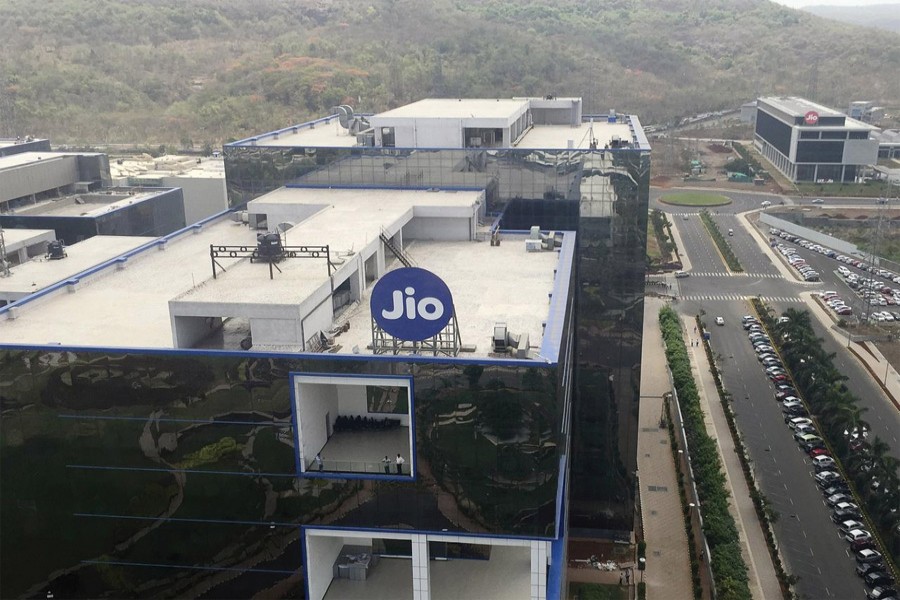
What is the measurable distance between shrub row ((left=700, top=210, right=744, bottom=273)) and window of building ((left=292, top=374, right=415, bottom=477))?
7915 cm

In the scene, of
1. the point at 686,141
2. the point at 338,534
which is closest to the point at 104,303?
the point at 338,534

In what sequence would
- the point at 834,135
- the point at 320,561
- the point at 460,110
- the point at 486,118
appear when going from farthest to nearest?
the point at 834,135
the point at 460,110
the point at 486,118
the point at 320,561

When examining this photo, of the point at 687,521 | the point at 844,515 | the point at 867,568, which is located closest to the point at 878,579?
the point at 867,568

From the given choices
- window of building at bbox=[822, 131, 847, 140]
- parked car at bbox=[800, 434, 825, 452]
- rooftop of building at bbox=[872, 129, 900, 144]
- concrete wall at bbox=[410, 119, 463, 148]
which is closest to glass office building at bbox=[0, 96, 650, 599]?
concrete wall at bbox=[410, 119, 463, 148]

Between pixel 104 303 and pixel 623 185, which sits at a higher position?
pixel 623 185

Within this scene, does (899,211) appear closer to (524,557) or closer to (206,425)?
(524,557)

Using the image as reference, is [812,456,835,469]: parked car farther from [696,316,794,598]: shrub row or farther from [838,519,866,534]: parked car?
[838,519,866,534]: parked car

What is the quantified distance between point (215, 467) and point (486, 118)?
26.8 m

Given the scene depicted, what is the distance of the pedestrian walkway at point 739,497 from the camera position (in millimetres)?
43125

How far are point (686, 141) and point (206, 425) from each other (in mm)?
162724

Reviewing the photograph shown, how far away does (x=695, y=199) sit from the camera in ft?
443

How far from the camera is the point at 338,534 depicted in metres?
27.7

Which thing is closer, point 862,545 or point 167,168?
point 862,545

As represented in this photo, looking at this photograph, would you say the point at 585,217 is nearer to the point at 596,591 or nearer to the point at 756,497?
the point at 596,591
